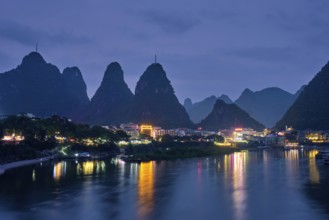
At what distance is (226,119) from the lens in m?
168

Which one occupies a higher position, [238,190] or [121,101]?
[121,101]

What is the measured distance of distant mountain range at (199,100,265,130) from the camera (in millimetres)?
166500

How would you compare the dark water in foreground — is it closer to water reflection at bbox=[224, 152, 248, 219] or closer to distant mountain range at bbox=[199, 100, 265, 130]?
water reflection at bbox=[224, 152, 248, 219]

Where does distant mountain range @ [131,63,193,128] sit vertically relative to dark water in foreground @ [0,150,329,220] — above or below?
above

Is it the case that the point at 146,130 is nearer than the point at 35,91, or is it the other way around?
the point at 146,130

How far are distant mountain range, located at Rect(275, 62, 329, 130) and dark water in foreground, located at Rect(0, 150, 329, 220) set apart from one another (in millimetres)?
96076

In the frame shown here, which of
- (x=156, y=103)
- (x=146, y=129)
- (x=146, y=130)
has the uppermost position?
(x=156, y=103)

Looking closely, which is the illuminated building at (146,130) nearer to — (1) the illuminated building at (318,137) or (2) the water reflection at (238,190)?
(1) the illuminated building at (318,137)

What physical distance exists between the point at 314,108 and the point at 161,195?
383ft

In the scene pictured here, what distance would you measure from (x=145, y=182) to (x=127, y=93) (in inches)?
4963

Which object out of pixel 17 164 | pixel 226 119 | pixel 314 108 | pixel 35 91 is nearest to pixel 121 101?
pixel 35 91

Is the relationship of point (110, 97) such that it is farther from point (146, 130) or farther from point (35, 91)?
point (146, 130)

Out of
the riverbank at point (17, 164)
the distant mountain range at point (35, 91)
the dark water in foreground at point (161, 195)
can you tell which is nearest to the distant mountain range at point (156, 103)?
the distant mountain range at point (35, 91)

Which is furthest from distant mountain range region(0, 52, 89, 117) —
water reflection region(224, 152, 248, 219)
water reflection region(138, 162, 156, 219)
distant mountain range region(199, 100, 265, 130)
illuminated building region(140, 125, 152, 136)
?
water reflection region(224, 152, 248, 219)
